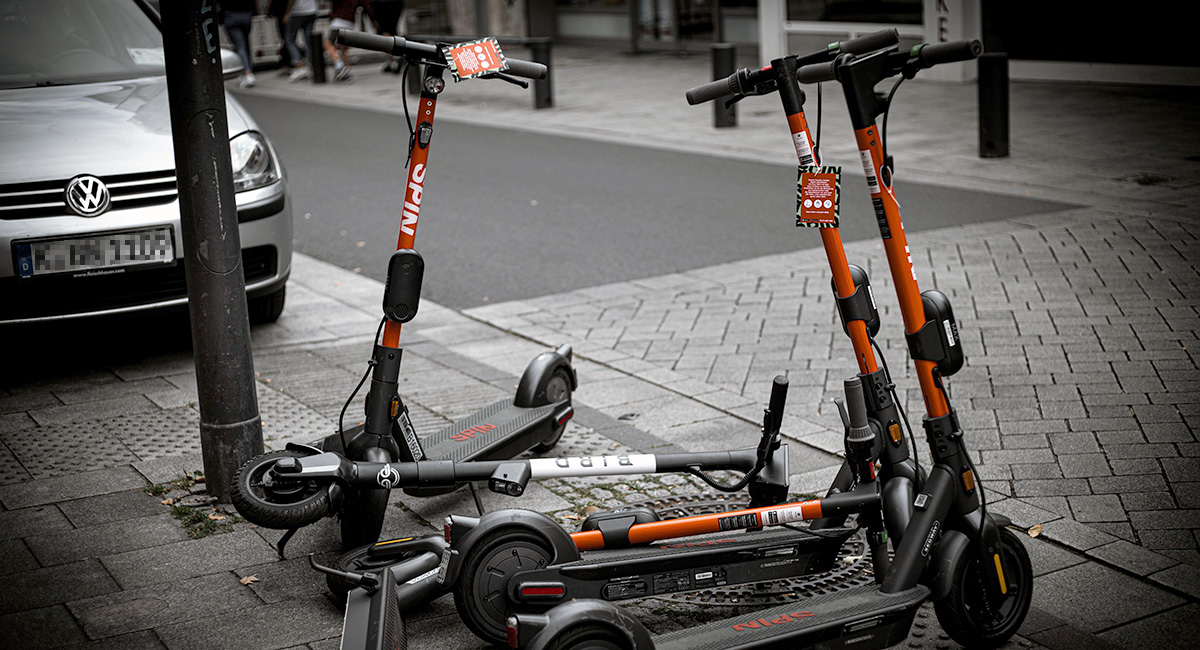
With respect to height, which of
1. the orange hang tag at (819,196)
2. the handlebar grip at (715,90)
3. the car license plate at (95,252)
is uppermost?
the handlebar grip at (715,90)

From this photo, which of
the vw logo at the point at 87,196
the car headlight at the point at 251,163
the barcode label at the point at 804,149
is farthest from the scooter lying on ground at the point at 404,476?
the car headlight at the point at 251,163

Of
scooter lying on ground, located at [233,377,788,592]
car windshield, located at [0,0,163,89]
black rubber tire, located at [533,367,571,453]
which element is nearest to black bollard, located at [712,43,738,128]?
car windshield, located at [0,0,163,89]

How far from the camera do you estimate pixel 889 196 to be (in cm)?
291

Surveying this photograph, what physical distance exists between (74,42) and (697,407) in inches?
152

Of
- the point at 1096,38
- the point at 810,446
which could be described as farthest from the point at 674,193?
the point at 1096,38

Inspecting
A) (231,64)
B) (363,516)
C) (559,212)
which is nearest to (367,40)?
(363,516)

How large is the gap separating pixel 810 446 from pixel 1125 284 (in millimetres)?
2849

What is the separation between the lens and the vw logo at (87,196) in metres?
5.06

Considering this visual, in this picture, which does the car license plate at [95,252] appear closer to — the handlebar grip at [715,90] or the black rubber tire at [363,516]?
the black rubber tire at [363,516]

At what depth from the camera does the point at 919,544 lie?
2850 mm

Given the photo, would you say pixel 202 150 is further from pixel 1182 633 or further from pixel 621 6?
pixel 621 6

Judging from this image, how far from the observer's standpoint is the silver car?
503 centimetres

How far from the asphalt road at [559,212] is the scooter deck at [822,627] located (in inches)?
161

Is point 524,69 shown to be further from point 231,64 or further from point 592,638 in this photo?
point 231,64
